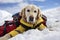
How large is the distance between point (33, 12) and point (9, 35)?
1.50ft

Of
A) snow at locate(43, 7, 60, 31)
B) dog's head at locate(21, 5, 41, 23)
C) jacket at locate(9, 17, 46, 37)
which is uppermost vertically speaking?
dog's head at locate(21, 5, 41, 23)

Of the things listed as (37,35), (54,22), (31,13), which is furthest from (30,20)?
(54,22)

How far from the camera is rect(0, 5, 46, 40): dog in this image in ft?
9.56

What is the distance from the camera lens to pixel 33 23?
2941 mm

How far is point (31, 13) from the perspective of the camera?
2.95 metres

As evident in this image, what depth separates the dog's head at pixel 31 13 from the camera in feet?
9.56

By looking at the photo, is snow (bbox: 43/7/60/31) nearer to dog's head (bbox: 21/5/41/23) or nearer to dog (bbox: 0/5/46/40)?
dog (bbox: 0/5/46/40)

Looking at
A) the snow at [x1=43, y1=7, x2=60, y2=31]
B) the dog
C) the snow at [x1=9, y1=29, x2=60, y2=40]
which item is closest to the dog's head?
the dog

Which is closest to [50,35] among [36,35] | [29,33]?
[36,35]

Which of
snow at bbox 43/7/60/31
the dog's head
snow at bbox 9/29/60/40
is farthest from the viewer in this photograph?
snow at bbox 43/7/60/31

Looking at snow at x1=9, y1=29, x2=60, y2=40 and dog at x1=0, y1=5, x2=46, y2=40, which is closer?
snow at x1=9, y1=29, x2=60, y2=40

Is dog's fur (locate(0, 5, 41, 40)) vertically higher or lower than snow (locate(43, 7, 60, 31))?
higher

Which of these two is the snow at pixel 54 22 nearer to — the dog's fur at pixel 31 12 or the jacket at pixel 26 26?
the jacket at pixel 26 26

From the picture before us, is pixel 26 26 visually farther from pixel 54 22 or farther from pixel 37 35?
pixel 54 22
